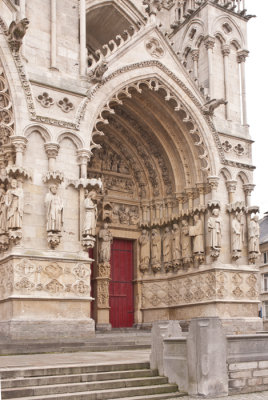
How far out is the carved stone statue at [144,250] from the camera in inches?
727

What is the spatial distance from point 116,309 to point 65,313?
4.66 m

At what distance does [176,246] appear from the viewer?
17969 mm

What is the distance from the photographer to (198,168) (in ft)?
58.9

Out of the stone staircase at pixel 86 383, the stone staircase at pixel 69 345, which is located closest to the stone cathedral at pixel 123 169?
the stone staircase at pixel 69 345

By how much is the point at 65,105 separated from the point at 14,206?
3426 mm

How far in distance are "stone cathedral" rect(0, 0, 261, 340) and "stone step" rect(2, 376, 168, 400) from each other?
533 cm

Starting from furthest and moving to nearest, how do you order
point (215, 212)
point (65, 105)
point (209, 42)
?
1. point (209, 42)
2. point (215, 212)
3. point (65, 105)

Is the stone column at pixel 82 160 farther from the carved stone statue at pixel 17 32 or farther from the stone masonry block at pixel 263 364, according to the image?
the stone masonry block at pixel 263 364

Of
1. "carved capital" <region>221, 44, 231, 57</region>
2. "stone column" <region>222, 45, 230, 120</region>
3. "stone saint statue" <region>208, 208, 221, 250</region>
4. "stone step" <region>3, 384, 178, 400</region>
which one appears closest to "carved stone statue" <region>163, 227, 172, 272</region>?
"stone saint statue" <region>208, 208, 221, 250</region>

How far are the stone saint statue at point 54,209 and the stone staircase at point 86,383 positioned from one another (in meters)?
5.75

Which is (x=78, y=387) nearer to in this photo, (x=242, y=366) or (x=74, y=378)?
(x=74, y=378)

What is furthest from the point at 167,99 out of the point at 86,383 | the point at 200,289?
the point at 86,383

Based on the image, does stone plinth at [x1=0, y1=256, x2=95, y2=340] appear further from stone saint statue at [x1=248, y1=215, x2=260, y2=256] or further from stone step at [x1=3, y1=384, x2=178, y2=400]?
stone saint statue at [x1=248, y1=215, x2=260, y2=256]

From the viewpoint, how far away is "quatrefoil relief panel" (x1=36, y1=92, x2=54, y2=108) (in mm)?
14531
